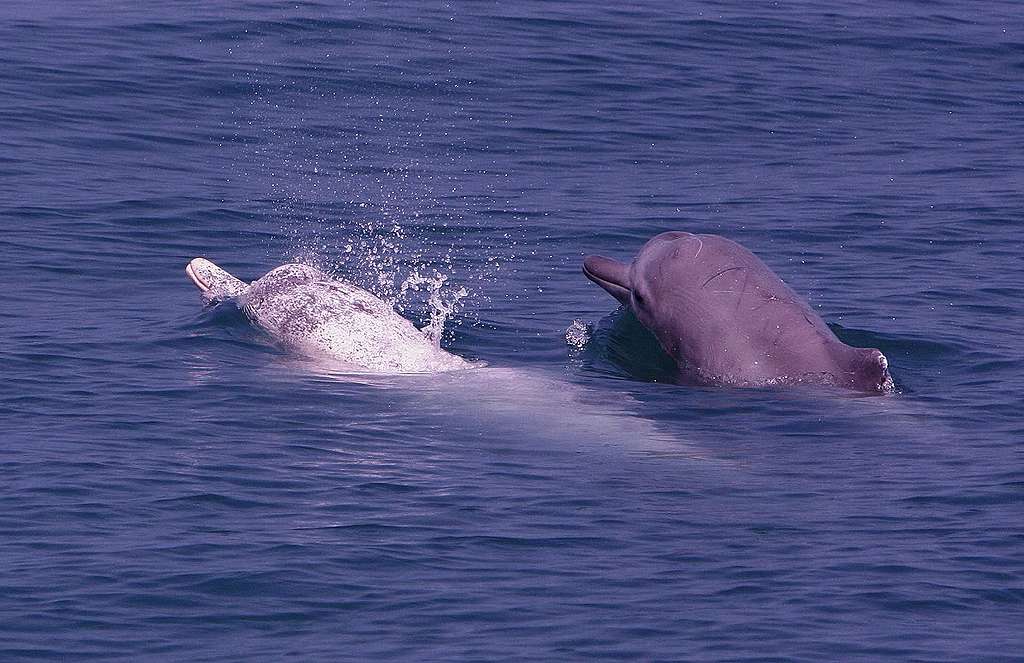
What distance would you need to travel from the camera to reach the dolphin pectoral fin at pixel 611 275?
55.1 ft

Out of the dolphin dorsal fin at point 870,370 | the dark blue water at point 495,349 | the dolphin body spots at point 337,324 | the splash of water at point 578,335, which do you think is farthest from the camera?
the splash of water at point 578,335

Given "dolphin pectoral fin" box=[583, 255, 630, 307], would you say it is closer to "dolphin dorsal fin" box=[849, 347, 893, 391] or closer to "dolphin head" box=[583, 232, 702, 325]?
"dolphin head" box=[583, 232, 702, 325]

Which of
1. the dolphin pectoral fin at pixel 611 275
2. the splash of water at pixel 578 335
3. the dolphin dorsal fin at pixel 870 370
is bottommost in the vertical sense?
the splash of water at pixel 578 335

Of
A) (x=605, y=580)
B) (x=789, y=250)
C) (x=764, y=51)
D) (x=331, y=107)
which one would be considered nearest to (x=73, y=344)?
(x=605, y=580)

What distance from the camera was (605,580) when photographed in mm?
10570

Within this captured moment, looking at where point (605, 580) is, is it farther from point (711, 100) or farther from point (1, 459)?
point (711, 100)

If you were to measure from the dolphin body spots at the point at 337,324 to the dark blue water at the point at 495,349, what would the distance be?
1.14ft

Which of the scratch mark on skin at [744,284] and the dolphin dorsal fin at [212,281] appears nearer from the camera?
the scratch mark on skin at [744,284]

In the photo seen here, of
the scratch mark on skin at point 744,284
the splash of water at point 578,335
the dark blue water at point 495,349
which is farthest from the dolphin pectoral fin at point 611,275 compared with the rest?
the scratch mark on skin at point 744,284

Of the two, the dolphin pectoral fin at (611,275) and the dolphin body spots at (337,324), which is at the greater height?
the dolphin pectoral fin at (611,275)

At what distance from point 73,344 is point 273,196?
7556 millimetres

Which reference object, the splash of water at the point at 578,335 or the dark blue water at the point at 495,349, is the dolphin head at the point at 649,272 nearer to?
the dark blue water at the point at 495,349

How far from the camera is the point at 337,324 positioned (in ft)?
54.7

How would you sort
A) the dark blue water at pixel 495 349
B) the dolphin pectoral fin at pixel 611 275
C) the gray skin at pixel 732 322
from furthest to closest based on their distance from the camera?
the dolphin pectoral fin at pixel 611 275 < the gray skin at pixel 732 322 < the dark blue water at pixel 495 349
